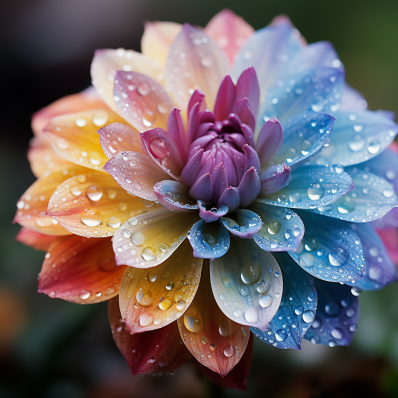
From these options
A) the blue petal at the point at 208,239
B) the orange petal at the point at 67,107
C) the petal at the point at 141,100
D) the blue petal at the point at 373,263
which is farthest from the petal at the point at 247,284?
the orange petal at the point at 67,107

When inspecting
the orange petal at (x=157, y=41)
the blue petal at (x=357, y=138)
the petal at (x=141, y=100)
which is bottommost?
the blue petal at (x=357, y=138)

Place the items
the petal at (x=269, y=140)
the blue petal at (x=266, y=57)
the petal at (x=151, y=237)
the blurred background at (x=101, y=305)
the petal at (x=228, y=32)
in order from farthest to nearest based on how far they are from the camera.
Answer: the blurred background at (x=101, y=305) < the petal at (x=228, y=32) < the blue petal at (x=266, y=57) < the petal at (x=269, y=140) < the petal at (x=151, y=237)

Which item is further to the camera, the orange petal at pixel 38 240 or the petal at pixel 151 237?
the orange petal at pixel 38 240

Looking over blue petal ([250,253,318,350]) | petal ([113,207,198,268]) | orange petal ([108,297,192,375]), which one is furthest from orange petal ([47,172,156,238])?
blue petal ([250,253,318,350])

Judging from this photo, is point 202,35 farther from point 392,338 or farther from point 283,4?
point 283,4

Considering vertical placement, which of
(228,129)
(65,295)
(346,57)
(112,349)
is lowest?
(112,349)

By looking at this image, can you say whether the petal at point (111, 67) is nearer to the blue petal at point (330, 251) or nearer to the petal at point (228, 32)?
the petal at point (228, 32)

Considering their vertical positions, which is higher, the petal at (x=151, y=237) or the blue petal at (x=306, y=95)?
the blue petal at (x=306, y=95)

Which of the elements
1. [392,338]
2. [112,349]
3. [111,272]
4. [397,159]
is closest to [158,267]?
[111,272]
